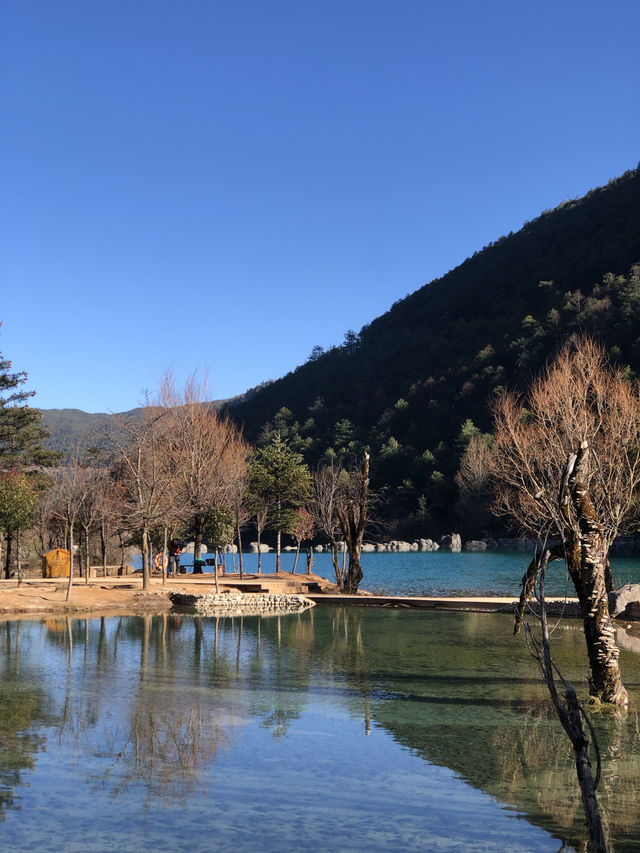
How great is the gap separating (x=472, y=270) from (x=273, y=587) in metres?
102

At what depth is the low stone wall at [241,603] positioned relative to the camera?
A: 92.2 ft

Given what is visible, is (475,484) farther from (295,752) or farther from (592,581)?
(295,752)

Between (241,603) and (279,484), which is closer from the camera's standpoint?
(241,603)

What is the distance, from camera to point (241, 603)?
2917 centimetres

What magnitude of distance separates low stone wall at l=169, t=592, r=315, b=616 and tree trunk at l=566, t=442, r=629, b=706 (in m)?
16.6

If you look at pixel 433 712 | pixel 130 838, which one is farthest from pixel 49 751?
pixel 433 712

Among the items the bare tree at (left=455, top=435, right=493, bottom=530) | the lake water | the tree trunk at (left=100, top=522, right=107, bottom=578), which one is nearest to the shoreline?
the tree trunk at (left=100, top=522, right=107, bottom=578)

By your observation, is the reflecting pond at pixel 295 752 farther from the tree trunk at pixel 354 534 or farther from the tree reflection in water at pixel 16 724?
the tree trunk at pixel 354 534

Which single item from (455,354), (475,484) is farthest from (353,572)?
(455,354)

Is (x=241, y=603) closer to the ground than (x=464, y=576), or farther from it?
farther from it

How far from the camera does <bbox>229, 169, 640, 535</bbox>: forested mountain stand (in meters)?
89.6

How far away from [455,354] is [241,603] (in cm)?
8376

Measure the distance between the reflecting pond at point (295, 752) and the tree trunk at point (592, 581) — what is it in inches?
28.0

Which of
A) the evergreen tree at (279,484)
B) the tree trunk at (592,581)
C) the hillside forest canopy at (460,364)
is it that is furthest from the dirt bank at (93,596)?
the hillside forest canopy at (460,364)
